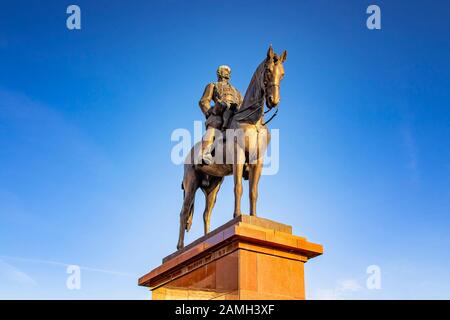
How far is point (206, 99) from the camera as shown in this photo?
1474 centimetres

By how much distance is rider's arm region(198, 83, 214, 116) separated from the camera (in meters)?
14.7

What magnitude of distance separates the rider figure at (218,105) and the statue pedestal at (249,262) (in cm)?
247

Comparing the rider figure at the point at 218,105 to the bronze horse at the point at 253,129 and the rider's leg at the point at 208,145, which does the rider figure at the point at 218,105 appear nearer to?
the rider's leg at the point at 208,145

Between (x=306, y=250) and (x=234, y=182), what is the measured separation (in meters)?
2.09

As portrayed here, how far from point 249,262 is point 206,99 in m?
5.19

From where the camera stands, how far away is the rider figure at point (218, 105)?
44.8ft

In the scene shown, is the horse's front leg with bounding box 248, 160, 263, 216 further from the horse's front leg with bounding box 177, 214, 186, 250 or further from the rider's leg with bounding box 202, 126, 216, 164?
the horse's front leg with bounding box 177, 214, 186, 250

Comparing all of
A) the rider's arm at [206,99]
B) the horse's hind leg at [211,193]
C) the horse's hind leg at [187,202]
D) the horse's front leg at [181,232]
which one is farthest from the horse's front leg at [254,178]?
the rider's arm at [206,99]

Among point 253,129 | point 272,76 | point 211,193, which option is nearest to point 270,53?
point 272,76

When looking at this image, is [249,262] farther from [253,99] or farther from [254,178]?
[253,99]

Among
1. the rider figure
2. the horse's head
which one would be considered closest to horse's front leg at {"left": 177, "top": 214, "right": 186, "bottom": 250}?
the rider figure
